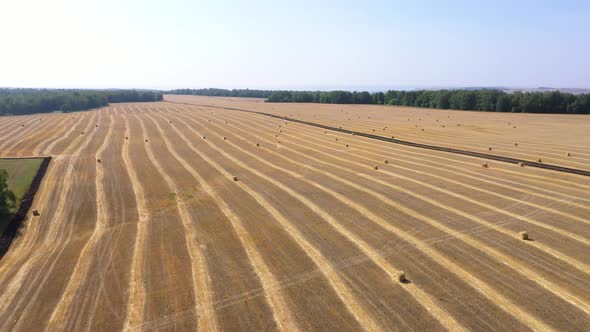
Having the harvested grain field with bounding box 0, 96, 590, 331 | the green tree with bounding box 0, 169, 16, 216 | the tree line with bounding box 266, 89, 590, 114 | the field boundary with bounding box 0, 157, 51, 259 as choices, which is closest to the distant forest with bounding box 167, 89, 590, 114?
the tree line with bounding box 266, 89, 590, 114

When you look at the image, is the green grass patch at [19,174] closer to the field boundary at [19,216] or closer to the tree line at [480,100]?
the field boundary at [19,216]

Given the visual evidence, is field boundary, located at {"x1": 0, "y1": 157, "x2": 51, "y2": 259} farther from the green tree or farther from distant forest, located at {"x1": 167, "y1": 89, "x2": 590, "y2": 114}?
distant forest, located at {"x1": 167, "y1": 89, "x2": 590, "y2": 114}

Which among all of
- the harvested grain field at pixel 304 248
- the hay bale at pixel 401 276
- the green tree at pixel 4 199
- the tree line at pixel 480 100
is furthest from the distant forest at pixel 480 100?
the green tree at pixel 4 199

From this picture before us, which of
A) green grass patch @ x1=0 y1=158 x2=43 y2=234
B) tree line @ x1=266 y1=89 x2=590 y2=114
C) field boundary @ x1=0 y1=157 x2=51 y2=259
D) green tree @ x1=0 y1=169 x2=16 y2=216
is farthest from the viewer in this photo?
tree line @ x1=266 y1=89 x2=590 y2=114

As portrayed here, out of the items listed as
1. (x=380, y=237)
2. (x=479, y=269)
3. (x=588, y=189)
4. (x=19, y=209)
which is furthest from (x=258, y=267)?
(x=588, y=189)

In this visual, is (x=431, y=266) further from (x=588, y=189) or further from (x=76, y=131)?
(x=76, y=131)

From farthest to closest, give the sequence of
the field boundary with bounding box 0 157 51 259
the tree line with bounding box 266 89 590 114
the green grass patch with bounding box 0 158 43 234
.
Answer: the tree line with bounding box 266 89 590 114 < the green grass patch with bounding box 0 158 43 234 < the field boundary with bounding box 0 157 51 259

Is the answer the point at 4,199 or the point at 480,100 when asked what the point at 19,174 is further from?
the point at 480,100
